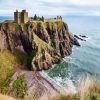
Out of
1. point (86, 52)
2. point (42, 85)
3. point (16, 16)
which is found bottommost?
point (86, 52)

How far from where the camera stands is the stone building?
163562 millimetres

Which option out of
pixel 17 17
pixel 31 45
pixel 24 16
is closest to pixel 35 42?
pixel 31 45

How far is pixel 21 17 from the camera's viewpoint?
167 metres

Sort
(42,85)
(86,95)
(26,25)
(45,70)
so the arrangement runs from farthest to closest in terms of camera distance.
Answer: (26,25), (45,70), (42,85), (86,95)

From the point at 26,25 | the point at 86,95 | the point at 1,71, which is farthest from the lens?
the point at 26,25

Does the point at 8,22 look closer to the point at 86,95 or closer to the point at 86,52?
the point at 86,52

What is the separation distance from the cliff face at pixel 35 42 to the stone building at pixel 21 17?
5829 millimetres

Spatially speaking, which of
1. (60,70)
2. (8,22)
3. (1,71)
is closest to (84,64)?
(60,70)

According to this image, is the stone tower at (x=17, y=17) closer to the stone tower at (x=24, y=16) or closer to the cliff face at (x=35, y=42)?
the stone tower at (x=24, y=16)

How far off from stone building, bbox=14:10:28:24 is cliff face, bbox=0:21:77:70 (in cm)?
583

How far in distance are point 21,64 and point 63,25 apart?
5273cm

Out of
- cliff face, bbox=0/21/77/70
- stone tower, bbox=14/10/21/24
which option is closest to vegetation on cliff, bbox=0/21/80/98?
cliff face, bbox=0/21/77/70

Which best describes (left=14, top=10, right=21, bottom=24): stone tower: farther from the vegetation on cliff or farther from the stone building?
the vegetation on cliff

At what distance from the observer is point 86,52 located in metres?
190
